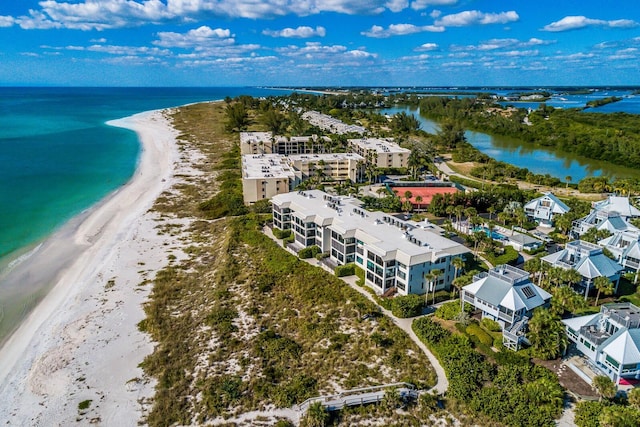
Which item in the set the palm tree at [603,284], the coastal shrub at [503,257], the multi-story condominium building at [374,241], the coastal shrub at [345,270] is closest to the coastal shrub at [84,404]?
the coastal shrub at [345,270]

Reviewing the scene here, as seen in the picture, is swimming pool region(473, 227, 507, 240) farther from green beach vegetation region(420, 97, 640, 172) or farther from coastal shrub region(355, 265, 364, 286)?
green beach vegetation region(420, 97, 640, 172)

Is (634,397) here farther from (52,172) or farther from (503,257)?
(52,172)

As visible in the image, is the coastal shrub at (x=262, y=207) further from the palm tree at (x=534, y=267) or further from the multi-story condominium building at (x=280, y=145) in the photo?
the multi-story condominium building at (x=280, y=145)

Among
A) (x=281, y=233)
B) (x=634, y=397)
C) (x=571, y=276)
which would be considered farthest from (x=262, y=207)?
(x=634, y=397)

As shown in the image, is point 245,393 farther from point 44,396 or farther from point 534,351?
point 534,351

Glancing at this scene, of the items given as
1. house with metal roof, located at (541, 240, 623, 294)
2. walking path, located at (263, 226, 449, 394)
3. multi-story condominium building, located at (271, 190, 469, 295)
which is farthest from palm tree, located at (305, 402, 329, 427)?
house with metal roof, located at (541, 240, 623, 294)

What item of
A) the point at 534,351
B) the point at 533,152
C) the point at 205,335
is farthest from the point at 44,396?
the point at 533,152
